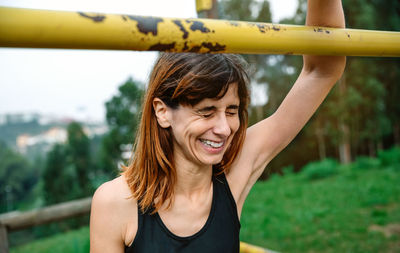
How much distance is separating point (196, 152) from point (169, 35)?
2.25 ft

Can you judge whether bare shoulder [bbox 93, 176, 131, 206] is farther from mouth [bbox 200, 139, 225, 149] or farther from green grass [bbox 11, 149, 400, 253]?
green grass [bbox 11, 149, 400, 253]

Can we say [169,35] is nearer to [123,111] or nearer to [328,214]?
[328,214]

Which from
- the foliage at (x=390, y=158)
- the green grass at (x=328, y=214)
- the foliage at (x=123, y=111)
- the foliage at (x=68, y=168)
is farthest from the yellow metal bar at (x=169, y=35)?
the foliage at (x=68, y=168)

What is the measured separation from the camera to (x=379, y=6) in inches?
352

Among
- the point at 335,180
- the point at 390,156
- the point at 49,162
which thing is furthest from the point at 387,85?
the point at 49,162

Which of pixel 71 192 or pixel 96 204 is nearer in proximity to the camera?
pixel 96 204

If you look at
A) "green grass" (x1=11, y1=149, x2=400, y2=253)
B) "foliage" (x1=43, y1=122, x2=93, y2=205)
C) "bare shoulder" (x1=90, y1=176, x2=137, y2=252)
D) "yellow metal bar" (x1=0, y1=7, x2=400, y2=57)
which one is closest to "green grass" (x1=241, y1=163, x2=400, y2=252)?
"green grass" (x1=11, y1=149, x2=400, y2=253)

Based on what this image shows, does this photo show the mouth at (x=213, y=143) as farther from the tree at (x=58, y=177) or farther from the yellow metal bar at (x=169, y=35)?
the tree at (x=58, y=177)

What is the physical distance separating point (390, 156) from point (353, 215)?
3.25 m

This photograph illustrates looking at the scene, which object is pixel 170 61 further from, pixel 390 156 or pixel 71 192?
pixel 71 192

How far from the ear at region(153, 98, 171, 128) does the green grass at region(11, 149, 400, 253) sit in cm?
224

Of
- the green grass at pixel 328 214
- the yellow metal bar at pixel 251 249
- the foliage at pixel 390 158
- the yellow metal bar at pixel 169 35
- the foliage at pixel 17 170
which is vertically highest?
the yellow metal bar at pixel 169 35

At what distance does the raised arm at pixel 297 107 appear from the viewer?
1.22 m

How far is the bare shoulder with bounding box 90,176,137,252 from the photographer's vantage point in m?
1.33
